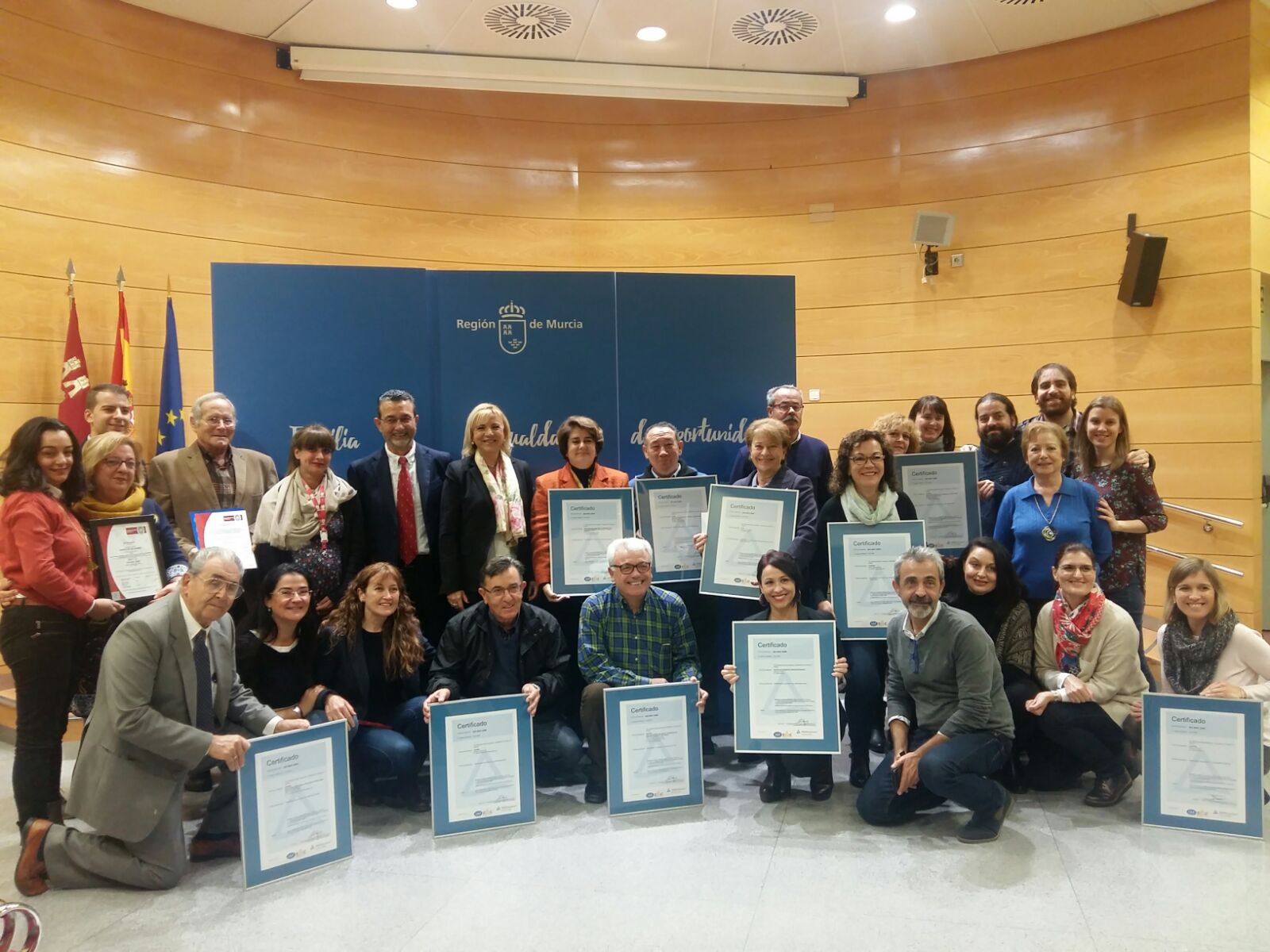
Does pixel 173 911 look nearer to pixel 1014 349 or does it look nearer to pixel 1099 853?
Result: pixel 1099 853

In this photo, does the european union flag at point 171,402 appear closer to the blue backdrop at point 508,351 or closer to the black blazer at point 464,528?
the blue backdrop at point 508,351

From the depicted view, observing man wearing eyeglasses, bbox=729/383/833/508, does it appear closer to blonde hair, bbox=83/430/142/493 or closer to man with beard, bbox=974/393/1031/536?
man with beard, bbox=974/393/1031/536

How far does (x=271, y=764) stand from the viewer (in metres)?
3.11

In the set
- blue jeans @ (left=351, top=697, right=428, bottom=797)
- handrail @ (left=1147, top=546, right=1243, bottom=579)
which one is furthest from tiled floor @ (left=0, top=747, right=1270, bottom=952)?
handrail @ (left=1147, top=546, right=1243, bottom=579)

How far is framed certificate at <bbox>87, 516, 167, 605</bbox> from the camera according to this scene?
11.7 ft

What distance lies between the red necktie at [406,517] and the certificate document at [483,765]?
42.7 inches

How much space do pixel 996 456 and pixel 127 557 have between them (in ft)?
12.5

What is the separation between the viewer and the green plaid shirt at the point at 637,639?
391 centimetres

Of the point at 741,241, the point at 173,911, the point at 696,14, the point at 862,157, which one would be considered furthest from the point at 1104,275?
the point at 173,911

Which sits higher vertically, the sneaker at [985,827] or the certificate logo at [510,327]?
the certificate logo at [510,327]

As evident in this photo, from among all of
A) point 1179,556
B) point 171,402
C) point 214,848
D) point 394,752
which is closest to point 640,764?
point 394,752

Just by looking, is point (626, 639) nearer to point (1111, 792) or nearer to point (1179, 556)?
point (1111, 792)

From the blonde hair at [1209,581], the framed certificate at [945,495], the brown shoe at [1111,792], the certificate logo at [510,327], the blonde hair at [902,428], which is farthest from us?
the certificate logo at [510,327]

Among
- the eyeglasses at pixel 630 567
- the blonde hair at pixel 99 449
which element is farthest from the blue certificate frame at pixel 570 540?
the blonde hair at pixel 99 449
